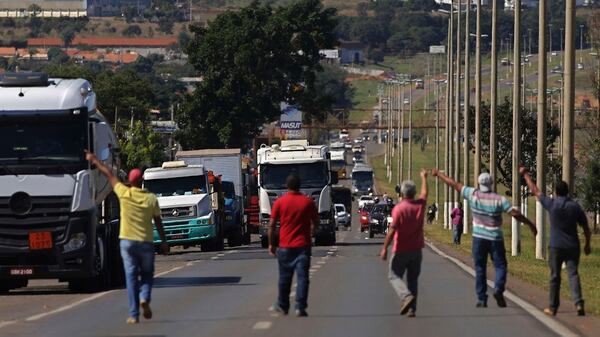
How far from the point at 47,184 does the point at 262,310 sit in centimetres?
632

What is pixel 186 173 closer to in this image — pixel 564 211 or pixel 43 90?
pixel 43 90

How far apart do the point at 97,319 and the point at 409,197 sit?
15.6ft

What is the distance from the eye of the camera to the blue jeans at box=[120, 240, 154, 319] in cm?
2294

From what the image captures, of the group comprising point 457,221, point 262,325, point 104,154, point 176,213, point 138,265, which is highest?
point 104,154

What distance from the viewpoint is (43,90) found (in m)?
31.1

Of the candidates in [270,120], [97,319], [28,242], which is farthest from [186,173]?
[270,120]

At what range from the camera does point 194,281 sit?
35031 millimetres

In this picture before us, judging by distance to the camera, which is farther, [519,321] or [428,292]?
[428,292]

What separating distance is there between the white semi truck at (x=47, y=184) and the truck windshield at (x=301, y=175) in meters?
25.1

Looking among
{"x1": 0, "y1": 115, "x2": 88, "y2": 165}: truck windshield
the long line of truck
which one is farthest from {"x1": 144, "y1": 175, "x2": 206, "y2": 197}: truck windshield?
{"x1": 0, "y1": 115, "x2": 88, "y2": 165}: truck windshield

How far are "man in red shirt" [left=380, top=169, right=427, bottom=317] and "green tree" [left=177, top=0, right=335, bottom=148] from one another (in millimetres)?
80122

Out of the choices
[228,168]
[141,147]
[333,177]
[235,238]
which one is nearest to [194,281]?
[333,177]

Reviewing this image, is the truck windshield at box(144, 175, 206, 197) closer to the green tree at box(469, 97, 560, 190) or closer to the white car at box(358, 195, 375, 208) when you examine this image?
the green tree at box(469, 97, 560, 190)

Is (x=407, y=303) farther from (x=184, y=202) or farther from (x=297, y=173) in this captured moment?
(x=297, y=173)
